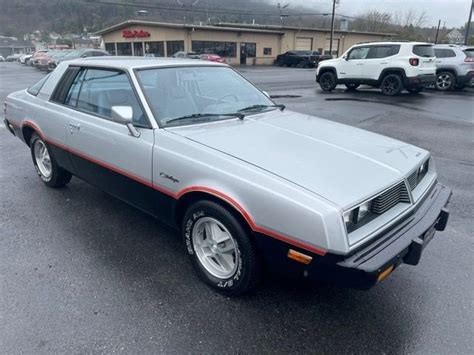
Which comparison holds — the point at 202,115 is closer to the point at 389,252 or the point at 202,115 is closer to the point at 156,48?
the point at 389,252

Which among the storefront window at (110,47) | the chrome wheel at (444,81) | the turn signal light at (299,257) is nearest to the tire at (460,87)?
the chrome wheel at (444,81)

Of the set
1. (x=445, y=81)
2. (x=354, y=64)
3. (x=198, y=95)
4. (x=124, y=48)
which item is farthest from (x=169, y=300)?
(x=124, y=48)

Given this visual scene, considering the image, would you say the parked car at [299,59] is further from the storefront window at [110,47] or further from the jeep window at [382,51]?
the jeep window at [382,51]

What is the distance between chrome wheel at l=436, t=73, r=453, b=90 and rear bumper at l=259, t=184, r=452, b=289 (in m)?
15.1

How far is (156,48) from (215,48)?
6.42m

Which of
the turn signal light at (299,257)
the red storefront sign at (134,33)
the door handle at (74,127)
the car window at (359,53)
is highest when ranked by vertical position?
the red storefront sign at (134,33)

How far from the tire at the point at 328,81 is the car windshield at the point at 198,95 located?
12.2 metres

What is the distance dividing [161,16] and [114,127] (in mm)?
49930

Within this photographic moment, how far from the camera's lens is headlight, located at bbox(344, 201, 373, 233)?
2214mm

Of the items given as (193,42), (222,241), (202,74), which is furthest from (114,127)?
(193,42)

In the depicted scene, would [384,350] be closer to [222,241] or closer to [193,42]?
[222,241]

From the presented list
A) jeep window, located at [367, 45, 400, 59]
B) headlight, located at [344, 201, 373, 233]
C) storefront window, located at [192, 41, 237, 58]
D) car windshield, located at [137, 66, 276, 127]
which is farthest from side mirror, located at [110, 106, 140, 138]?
storefront window, located at [192, 41, 237, 58]

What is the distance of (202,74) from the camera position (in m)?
3.86

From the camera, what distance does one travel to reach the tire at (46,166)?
443cm
